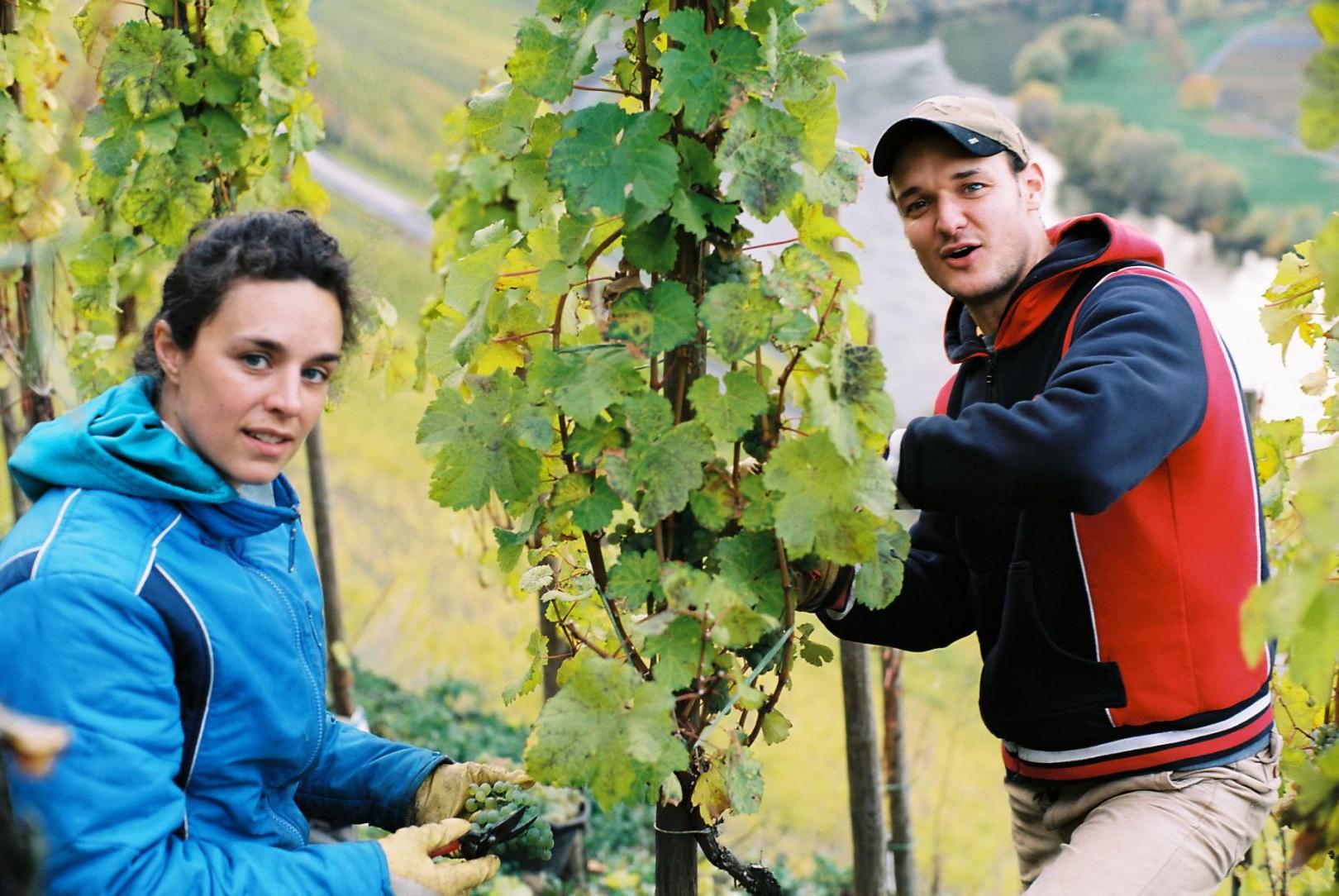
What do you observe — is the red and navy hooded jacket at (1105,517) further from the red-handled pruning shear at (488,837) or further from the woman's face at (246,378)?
the woman's face at (246,378)

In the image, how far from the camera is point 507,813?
189 centimetres

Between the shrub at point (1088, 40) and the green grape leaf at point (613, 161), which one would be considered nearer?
the green grape leaf at point (613, 161)

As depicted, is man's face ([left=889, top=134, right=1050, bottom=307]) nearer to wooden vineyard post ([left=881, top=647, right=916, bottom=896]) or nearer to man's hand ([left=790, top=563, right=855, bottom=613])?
man's hand ([left=790, top=563, right=855, bottom=613])

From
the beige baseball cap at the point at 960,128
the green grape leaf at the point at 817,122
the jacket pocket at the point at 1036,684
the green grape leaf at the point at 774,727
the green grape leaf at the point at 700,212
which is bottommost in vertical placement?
the green grape leaf at the point at 774,727

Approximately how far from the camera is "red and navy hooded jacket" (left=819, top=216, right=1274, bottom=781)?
5.65 feet

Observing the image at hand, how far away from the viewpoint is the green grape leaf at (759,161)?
1.47m

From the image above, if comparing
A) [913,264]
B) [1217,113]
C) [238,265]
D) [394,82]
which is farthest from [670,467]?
[394,82]

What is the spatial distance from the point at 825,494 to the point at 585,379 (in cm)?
36

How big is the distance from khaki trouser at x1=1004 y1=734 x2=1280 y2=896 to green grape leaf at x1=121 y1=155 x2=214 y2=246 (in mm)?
2285

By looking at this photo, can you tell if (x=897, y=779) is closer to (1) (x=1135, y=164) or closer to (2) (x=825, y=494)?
(2) (x=825, y=494)

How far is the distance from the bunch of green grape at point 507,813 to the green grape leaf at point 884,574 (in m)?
0.71

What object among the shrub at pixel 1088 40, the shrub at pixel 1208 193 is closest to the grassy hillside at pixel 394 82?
the shrub at pixel 1088 40

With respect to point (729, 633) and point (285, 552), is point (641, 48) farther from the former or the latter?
point (285, 552)

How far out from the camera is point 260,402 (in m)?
1.69
